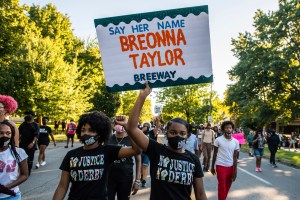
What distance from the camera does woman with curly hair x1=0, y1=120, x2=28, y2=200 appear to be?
149 inches

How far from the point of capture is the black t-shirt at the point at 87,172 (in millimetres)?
3170

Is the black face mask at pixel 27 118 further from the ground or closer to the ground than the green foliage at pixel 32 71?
closer to the ground

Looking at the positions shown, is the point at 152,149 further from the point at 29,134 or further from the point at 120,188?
the point at 29,134

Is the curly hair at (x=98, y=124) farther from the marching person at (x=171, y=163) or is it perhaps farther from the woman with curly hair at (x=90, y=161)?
the marching person at (x=171, y=163)

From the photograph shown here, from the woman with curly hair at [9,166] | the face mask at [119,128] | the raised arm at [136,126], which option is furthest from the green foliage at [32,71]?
the raised arm at [136,126]

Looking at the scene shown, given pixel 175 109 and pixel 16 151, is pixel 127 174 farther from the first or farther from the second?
pixel 175 109

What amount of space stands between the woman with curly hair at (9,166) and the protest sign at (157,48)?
4.18ft

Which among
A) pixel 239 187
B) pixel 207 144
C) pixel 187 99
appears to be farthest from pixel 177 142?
pixel 187 99

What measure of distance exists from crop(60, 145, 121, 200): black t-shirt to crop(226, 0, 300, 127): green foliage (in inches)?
1132

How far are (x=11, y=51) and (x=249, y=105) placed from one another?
73.8 ft

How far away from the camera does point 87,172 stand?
3.18 metres

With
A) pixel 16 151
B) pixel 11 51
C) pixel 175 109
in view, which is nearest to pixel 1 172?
pixel 16 151

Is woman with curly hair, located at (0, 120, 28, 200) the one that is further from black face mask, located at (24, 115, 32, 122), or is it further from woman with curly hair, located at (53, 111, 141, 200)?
black face mask, located at (24, 115, 32, 122)

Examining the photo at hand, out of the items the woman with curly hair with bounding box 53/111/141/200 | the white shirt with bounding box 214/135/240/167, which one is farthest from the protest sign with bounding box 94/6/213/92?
the white shirt with bounding box 214/135/240/167
